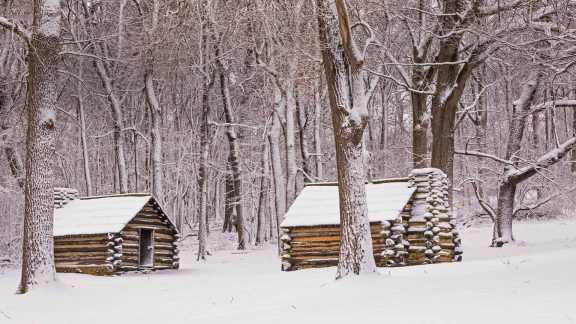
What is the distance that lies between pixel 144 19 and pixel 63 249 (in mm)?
11302

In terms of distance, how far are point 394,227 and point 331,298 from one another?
300 inches

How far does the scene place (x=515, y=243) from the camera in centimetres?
2317

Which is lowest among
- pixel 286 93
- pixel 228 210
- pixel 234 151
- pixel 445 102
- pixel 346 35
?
pixel 228 210

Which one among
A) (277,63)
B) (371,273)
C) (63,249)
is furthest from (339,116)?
(277,63)

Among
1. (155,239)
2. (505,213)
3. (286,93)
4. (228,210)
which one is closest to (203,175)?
(286,93)

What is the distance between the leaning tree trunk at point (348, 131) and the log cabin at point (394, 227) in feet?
19.1

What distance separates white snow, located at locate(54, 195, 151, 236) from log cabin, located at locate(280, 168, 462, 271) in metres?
5.85

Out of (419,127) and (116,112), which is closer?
(419,127)

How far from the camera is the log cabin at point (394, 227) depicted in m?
18.6

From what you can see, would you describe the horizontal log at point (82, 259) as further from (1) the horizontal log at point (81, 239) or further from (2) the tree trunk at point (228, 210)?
(2) the tree trunk at point (228, 210)

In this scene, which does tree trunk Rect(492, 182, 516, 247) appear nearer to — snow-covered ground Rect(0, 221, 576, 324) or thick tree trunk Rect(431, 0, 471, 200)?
thick tree trunk Rect(431, 0, 471, 200)

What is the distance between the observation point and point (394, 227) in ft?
60.8

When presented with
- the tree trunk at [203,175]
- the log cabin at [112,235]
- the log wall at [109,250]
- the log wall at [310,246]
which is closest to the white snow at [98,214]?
the log cabin at [112,235]

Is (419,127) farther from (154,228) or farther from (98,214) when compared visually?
(98,214)
